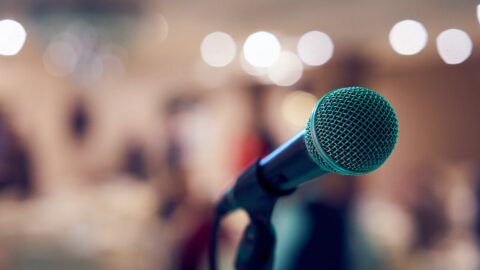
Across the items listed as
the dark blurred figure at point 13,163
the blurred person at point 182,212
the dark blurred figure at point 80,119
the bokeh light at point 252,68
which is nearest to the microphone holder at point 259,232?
the blurred person at point 182,212

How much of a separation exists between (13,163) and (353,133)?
3.84 meters

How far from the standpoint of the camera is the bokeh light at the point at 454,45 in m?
5.39

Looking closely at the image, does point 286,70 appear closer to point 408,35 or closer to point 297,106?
point 297,106

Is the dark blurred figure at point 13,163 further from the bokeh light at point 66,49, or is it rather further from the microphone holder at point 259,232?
the microphone holder at point 259,232

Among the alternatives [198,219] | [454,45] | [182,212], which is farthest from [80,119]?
[454,45]

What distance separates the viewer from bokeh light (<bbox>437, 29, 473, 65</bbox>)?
5391 millimetres

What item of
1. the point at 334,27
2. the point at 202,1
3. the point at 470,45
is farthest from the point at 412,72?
the point at 202,1

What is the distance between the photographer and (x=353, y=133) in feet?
1.94

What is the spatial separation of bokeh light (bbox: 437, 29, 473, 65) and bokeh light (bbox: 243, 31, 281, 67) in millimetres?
1580

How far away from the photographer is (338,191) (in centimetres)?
460

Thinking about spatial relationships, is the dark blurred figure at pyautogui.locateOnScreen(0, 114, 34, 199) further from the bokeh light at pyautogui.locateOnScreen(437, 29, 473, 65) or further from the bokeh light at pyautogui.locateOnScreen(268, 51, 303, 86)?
the bokeh light at pyautogui.locateOnScreen(437, 29, 473, 65)

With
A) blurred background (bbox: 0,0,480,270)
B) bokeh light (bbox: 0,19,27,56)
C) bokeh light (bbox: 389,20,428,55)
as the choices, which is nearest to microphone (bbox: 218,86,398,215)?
blurred background (bbox: 0,0,480,270)

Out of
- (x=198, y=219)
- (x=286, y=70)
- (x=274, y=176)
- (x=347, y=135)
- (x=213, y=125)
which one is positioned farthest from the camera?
(x=213, y=125)

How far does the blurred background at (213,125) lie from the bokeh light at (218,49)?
29mm
